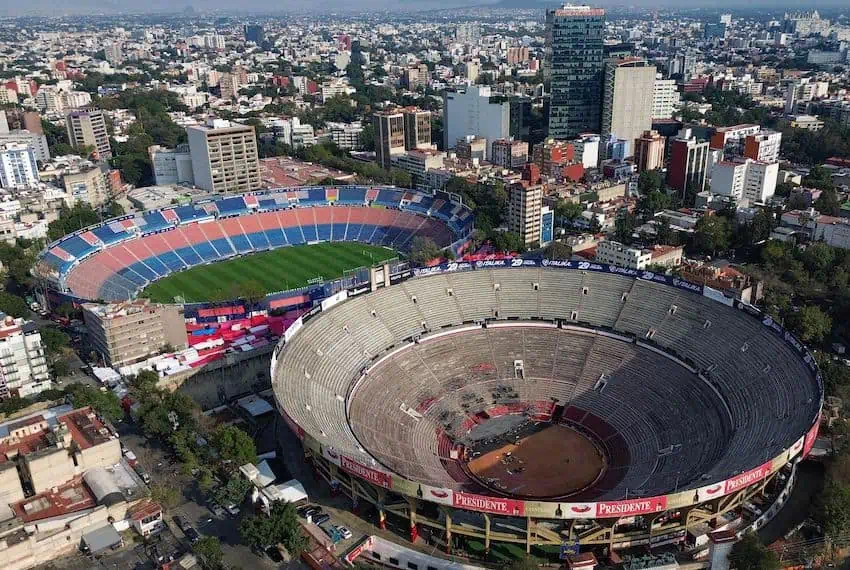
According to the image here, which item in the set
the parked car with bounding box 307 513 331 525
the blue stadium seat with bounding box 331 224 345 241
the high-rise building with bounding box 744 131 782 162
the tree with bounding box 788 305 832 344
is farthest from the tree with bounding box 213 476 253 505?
the high-rise building with bounding box 744 131 782 162

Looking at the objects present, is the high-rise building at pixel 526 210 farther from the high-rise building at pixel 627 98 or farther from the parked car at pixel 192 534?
the parked car at pixel 192 534

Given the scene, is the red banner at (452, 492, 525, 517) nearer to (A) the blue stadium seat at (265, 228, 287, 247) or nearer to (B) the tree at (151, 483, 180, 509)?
(B) the tree at (151, 483, 180, 509)

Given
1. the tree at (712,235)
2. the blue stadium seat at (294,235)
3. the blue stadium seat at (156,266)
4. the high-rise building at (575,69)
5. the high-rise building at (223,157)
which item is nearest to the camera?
the blue stadium seat at (156,266)

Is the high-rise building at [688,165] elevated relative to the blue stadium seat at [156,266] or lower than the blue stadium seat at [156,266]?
elevated

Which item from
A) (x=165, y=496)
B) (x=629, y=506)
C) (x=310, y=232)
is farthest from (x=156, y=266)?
(x=629, y=506)

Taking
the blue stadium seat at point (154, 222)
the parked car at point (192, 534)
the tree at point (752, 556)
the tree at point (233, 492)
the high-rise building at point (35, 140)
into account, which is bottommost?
the parked car at point (192, 534)

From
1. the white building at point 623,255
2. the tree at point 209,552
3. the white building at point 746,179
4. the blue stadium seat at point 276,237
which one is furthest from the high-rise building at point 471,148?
the tree at point 209,552

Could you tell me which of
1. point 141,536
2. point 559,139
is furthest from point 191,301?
point 559,139

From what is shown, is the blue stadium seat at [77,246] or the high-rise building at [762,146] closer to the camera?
the blue stadium seat at [77,246]

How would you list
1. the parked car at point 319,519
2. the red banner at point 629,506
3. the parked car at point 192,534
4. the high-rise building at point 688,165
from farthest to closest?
the high-rise building at point 688,165 < the parked car at point 319,519 < the parked car at point 192,534 < the red banner at point 629,506
